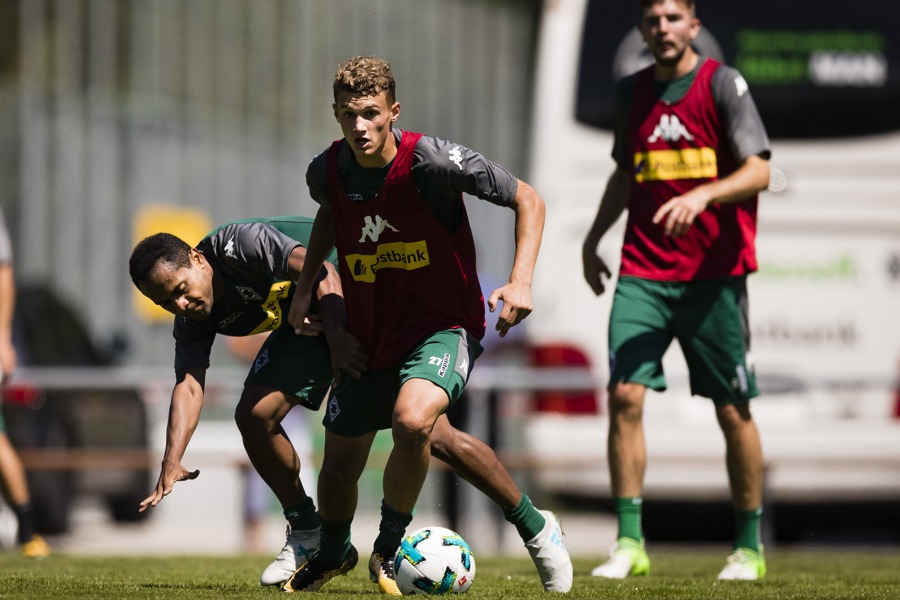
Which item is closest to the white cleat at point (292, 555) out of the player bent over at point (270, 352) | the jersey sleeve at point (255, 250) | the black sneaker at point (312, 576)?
the player bent over at point (270, 352)

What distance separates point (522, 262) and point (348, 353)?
74 centimetres

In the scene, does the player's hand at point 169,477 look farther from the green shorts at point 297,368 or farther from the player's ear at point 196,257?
the player's ear at point 196,257

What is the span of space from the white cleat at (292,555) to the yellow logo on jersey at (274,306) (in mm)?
790

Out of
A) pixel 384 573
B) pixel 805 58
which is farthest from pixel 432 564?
pixel 805 58

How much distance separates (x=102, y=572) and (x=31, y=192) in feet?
45.0

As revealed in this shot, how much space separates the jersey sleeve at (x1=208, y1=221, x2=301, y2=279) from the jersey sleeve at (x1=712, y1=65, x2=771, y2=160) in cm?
186

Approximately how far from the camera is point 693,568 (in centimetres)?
804

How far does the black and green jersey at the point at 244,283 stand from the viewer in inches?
254

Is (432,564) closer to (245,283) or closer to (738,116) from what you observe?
(245,283)

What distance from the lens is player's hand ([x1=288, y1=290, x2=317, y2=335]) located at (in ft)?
20.5

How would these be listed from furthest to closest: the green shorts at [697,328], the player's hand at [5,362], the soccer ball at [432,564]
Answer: the player's hand at [5,362], the green shorts at [697,328], the soccer ball at [432,564]

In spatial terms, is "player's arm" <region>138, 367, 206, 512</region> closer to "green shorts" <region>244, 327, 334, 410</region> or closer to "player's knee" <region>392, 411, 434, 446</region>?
"green shorts" <region>244, 327, 334, 410</region>

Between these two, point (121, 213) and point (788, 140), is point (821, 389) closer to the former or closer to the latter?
point (788, 140)

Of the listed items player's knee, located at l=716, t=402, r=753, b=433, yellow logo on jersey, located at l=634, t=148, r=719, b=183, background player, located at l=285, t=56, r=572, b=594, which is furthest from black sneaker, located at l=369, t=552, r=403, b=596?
yellow logo on jersey, located at l=634, t=148, r=719, b=183
